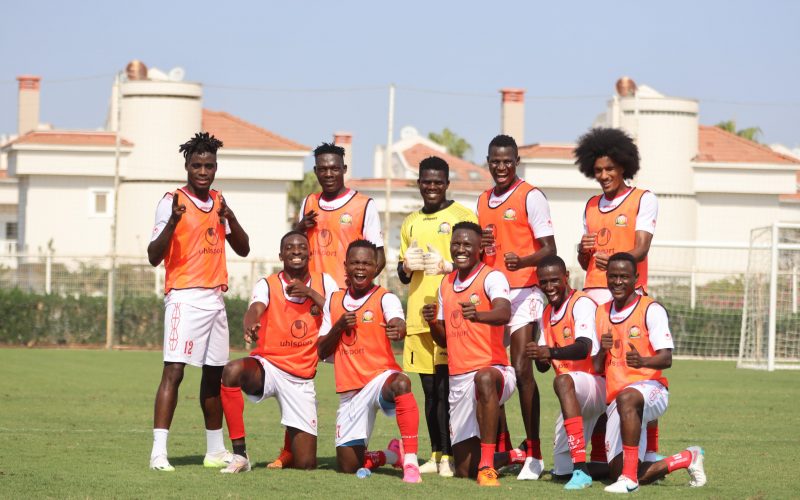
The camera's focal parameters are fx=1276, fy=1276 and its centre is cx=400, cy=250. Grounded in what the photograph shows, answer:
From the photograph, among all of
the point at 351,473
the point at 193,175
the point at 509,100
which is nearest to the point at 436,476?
the point at 351,473

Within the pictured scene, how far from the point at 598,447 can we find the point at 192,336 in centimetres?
307

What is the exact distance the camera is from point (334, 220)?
9867mm

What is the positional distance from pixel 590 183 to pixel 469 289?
36.6 m

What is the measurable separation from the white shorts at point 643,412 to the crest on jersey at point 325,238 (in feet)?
8.34

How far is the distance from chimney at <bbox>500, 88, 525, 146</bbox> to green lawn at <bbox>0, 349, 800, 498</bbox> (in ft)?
78.2

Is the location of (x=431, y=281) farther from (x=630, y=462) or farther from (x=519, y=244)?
(x=630, y=462)

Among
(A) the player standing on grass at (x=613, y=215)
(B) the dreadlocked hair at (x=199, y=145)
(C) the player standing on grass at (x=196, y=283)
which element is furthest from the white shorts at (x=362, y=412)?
(B) the dreadlocked hair at (x=199, y=145)

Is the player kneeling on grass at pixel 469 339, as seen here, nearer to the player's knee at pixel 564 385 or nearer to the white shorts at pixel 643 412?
the player's knee at pixel 564 385

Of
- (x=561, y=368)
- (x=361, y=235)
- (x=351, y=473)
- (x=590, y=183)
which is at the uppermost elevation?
(x=590, y=183)

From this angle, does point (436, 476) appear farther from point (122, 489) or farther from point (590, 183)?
point (590, 183)

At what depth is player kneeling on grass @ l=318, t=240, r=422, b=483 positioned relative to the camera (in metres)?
9.20

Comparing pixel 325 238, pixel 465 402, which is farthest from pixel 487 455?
pixel 325 238

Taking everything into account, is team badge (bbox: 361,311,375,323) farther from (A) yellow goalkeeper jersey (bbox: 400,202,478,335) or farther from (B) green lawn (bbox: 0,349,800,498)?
(B) green lawn (bbox: 0,349,800,498)

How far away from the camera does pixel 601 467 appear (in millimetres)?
9102
